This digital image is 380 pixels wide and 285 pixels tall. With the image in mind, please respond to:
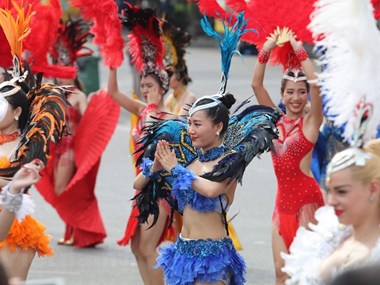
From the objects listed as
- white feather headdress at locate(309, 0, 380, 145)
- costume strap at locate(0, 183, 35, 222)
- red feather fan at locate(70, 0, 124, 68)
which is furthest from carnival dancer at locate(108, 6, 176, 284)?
white feather headdress at locate(309, 0, 380, 145)

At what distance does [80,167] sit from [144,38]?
189 cm

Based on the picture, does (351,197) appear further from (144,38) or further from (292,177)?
(144,38)

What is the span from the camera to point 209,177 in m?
6.03

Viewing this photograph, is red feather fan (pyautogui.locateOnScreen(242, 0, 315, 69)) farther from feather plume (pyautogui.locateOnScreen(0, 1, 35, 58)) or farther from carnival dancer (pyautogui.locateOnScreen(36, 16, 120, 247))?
carnival dancer (pyautogui.locateOnScreen(36, 16, 120, 247))

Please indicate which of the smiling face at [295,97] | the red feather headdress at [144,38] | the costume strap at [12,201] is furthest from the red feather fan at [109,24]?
the costume strap at [12,201]

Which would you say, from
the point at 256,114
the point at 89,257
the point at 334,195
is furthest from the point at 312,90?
the point at 89,257

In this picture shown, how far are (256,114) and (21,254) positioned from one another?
1.69 m

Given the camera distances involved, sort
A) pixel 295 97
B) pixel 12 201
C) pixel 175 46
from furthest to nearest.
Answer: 1. pixel 175 46
2. pixel 295 97
3. pixel 12 201

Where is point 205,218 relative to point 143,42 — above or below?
below

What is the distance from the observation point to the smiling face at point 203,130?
613 centimetres

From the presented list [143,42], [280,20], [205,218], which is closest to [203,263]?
[205,218]

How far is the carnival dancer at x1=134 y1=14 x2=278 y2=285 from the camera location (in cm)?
601

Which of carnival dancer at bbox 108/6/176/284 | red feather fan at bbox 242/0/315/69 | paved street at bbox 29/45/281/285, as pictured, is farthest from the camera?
paved street at bbox 29/45/281/285

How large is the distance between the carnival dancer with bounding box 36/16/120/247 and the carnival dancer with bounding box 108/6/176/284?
1.40 m
